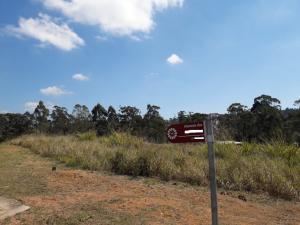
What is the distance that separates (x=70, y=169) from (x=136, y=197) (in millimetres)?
3960

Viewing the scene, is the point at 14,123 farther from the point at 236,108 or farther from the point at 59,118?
the point at 236,108

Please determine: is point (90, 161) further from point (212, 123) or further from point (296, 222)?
point (212, 123)

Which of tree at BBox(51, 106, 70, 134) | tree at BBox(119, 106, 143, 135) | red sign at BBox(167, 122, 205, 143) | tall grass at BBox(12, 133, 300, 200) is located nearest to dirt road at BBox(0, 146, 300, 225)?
tall grass at BBox(12, 133, 300, 200)

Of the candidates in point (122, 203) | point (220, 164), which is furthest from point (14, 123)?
point (122, 203)

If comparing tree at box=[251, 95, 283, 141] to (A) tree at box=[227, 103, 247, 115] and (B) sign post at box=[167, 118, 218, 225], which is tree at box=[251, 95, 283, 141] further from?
(B) sign post at box=[167, 118, 218, 225]

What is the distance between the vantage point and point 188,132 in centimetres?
427

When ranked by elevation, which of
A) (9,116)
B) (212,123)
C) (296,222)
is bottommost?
(296,222)

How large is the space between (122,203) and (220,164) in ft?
10.3

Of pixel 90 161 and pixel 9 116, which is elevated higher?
pixel 9 116

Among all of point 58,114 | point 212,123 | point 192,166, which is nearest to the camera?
point 212,123

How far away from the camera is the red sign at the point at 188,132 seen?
166 inches

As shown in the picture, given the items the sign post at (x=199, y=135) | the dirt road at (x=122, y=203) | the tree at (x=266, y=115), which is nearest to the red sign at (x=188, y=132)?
the sign post at (x=199, y=135)

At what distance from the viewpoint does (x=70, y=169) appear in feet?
35.7

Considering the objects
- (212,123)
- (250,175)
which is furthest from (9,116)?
(212,123)
